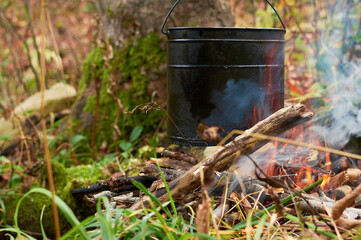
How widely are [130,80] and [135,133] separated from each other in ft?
1.97

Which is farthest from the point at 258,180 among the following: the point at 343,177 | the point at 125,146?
the point at 125,146

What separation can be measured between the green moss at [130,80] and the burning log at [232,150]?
1986 mm

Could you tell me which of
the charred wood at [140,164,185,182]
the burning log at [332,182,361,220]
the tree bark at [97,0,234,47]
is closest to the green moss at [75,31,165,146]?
the tree bark at [97,0,234,47]

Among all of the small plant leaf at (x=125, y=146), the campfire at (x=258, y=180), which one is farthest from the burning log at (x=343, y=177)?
the small plant leaf at (x=125, y=146)

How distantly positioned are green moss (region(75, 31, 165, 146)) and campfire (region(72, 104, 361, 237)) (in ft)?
5.02

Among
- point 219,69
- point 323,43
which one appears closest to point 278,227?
point 219,69

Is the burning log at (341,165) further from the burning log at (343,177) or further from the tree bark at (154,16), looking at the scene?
the tree bark at (154,16)

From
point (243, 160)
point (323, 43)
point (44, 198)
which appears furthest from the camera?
point (323, 43)

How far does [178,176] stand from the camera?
2049 mm

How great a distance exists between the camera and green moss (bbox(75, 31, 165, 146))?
4035 millimetres

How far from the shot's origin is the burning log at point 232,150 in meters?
1.92

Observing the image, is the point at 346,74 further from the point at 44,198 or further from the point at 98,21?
the point at 44,198

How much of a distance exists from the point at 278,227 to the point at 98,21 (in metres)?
3.05

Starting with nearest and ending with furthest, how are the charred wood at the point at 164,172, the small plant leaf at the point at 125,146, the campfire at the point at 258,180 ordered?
1. the campfire at the point at 258,180
2. the charred wood at the point at 164,172
3. the small plant leaf at the point at 125,146
